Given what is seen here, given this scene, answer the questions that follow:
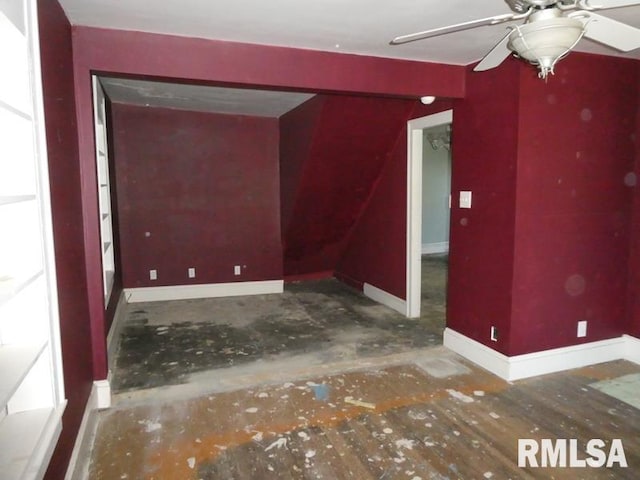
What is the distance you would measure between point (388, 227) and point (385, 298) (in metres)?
0.83

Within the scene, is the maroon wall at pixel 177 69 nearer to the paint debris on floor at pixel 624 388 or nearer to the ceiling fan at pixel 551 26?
the ceiling fan at pixel 551 26

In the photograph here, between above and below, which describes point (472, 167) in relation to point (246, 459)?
above

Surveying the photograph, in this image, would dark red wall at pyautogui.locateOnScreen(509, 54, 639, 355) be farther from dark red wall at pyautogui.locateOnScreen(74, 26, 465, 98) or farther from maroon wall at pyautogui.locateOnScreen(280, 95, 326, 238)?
maroon wall at pyautogui.locateOnScreen(280, 95, 326, 238)

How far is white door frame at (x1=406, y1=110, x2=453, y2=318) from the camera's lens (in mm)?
4203

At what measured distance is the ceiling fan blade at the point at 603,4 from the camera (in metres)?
1.38

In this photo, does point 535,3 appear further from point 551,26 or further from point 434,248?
point 434,248

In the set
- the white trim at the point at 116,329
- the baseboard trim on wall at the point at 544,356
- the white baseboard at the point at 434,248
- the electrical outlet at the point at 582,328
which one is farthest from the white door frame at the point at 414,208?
the white baseboard at the point at 434,248

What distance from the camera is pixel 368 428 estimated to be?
95.2 inches

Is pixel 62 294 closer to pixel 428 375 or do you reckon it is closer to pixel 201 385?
pixel 201 385

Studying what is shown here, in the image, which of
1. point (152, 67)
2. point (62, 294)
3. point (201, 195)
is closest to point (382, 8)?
point (152, 67)

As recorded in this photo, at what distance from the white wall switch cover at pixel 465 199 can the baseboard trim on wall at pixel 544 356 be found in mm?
1046

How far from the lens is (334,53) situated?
2840 millimetres

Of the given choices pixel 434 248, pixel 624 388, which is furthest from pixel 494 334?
pixel 434 248

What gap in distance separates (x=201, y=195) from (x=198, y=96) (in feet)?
4.40
